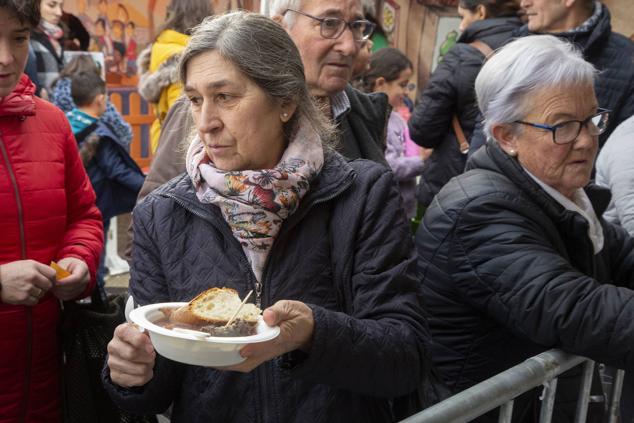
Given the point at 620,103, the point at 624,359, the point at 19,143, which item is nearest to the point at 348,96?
the point at 19,143

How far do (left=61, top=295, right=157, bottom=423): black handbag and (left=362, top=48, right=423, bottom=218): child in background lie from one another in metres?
3.02

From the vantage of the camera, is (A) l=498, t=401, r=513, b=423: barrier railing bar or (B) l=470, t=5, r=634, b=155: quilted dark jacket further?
(B) l=470, t=5, r=634, b=155: quilted dark jacket

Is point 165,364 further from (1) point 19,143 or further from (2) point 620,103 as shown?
(2) point 620,103

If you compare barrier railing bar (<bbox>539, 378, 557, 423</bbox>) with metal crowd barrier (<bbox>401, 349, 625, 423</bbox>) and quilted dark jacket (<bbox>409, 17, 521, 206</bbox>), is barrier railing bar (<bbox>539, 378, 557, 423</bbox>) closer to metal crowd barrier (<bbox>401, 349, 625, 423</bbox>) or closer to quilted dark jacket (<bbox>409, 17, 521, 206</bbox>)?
metal crowd barrier (<bbox>401, 349, 625, 423</bbox>)

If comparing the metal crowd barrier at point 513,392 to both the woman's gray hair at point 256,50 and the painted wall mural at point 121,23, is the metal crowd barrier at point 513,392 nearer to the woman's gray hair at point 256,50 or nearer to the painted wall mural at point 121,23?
the woman's gray hair at point 256,50

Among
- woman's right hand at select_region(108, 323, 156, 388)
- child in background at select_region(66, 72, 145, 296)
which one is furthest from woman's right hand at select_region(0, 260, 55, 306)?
child in background at select_region(66, 72, 145, 296)

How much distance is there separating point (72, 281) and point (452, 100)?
278 centimetres

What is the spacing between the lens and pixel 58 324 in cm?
253

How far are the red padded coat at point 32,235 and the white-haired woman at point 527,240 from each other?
122cm

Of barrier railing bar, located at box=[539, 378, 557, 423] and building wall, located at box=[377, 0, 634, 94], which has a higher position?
barrier railing bar, located at box=[539, 378, 557, 423]

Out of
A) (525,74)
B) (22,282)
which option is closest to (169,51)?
(22,282)

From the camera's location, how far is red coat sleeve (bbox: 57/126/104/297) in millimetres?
2607

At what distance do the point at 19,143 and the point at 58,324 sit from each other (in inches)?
24.0

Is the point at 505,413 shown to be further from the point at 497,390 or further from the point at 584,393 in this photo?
the point at 584,393
